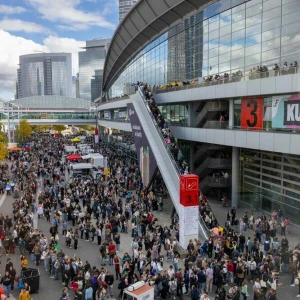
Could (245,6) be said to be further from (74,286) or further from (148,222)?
(74,286)

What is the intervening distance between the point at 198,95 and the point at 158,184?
23.2ft

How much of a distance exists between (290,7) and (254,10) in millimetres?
3245

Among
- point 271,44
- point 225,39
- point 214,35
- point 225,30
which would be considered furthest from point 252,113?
point 214,35

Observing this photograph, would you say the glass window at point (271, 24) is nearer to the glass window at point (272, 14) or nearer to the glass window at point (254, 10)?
the glass window at point (272, 14)

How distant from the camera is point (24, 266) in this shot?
46.8 ft

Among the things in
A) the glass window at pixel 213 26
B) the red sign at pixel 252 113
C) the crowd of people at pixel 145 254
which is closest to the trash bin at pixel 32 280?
the crowd of people at pixel 145 254

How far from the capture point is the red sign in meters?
22.8

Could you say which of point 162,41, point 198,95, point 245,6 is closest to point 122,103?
point 162,41

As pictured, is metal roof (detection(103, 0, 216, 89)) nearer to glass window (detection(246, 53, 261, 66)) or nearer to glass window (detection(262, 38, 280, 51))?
glass window (detection(246, 53, 261, 66))

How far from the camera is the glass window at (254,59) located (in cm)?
2464

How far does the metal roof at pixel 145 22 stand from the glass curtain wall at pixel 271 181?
42.3ft

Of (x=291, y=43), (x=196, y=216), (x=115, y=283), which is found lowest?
(x=115, y=283)

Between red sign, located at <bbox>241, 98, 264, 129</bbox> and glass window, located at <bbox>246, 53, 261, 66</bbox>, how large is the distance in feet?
8.69

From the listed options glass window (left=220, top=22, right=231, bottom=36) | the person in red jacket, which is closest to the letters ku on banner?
the person in red jacket
